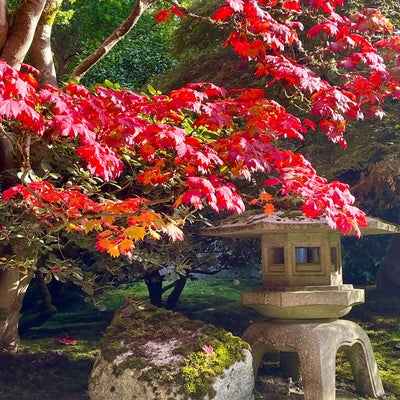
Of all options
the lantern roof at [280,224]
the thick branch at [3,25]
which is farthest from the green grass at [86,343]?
the thick branch at [3,25]

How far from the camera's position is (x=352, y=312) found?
35.9 feet

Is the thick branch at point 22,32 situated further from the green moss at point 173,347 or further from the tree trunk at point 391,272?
the tree trunk at point 391,272

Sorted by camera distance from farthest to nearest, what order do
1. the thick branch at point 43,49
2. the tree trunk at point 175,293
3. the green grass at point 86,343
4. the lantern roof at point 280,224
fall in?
the tree trunk at point 175,293, the green grass at point 86,343, the lantern roof at point 280,224, the thick branch at point 43,49

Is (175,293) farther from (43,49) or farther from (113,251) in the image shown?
(113,251)

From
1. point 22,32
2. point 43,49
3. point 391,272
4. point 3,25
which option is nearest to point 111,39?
point 43,49

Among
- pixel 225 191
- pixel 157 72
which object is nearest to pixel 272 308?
pixel 225 191

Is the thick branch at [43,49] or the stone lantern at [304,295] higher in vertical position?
the thick branch at [43,49]

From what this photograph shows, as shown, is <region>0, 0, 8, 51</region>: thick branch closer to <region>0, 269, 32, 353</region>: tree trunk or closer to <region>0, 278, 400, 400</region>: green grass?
<region>0, 269, 32, 353</region>: tree trunk

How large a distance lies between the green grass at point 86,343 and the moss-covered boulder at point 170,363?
1.26m

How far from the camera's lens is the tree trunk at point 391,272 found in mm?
12008

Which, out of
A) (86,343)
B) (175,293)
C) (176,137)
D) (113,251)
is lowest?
(86,343)

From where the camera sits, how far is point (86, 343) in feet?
30.5

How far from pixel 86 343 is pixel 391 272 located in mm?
6826

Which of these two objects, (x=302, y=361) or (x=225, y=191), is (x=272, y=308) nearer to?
(x=302, y=361)
